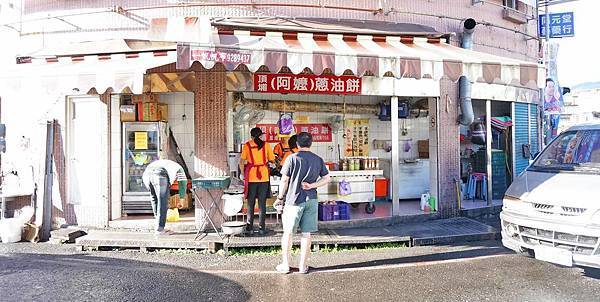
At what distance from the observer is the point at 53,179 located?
8.81 m

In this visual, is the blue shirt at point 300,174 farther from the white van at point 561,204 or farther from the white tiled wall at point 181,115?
the white tiled wall at point 181,115

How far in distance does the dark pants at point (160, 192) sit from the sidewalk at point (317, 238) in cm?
31

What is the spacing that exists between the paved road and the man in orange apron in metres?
1.13

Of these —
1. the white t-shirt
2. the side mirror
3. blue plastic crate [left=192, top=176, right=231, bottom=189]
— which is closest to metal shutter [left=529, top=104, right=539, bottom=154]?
blue plastic crate [left=192, top=176, right=231, bottom=189]

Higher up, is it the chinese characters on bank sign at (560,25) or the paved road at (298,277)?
the chinese characters on bank sign at (560,25)

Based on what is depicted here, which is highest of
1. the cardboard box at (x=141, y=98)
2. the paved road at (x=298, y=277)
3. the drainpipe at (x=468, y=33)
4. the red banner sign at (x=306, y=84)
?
the drainpipe at (x=468, y=33)

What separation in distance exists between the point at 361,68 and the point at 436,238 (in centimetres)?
338

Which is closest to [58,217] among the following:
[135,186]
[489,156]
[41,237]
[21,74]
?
[41,237]

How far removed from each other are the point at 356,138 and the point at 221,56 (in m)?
5.67

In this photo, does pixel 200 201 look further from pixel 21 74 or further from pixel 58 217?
pixel 21 74

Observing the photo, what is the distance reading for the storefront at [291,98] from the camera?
6.97 metres

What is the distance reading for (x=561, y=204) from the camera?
537 cm

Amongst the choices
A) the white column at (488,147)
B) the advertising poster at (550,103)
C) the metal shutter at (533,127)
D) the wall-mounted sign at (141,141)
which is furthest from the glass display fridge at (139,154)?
the advertising poster at (550,103)

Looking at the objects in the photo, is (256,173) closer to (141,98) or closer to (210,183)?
(210,183)
